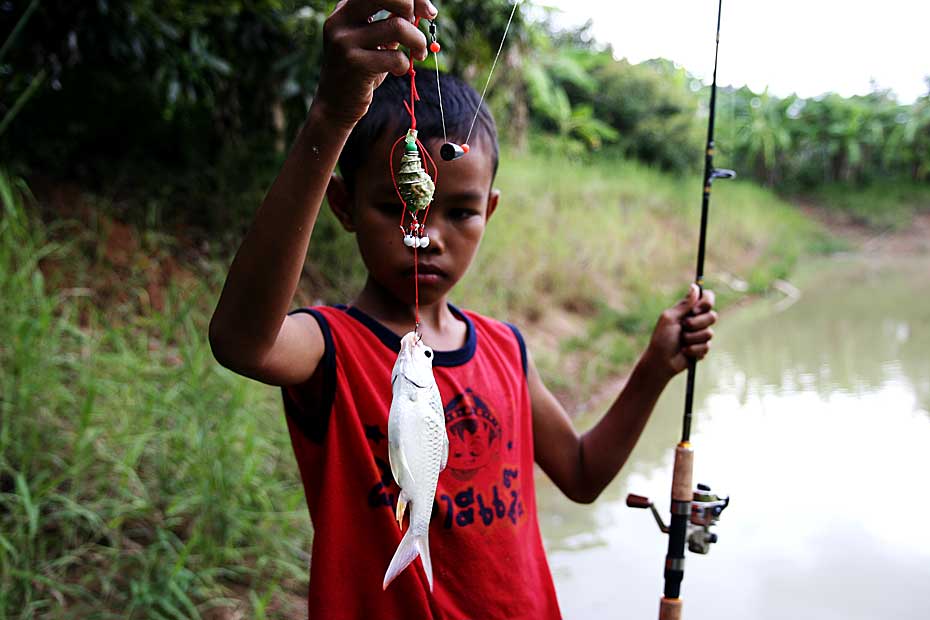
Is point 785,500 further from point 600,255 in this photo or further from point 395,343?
point 600,255

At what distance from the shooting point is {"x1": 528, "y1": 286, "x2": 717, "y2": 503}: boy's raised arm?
162 centimetres

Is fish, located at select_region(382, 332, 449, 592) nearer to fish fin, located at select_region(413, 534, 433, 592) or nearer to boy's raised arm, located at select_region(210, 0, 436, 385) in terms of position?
fish fin, located at select_region(413, 534, 433, 592)

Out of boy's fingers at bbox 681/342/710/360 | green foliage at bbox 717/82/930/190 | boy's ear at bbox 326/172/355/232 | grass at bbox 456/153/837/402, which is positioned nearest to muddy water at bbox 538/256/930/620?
grass at bbox 456/153/837/402

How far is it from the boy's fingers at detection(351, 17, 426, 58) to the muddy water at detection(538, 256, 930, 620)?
8.85 ft

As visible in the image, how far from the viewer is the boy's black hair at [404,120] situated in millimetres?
1299

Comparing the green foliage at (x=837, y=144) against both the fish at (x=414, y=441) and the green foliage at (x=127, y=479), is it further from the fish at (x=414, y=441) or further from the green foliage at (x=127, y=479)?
the fish at (x=414, y=441)

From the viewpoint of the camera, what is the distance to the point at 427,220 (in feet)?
4.22

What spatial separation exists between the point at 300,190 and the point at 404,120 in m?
0.41

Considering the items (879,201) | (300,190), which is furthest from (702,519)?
(879,201)

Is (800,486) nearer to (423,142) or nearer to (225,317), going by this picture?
(423,142)

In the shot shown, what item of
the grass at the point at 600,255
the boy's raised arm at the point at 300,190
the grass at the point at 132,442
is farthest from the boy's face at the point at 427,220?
the grass at the point at 600,255

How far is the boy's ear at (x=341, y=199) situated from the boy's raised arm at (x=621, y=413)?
0.52 metres

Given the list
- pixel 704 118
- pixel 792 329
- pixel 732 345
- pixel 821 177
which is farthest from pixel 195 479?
pixel 821 177

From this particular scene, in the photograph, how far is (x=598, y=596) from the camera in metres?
3.17
